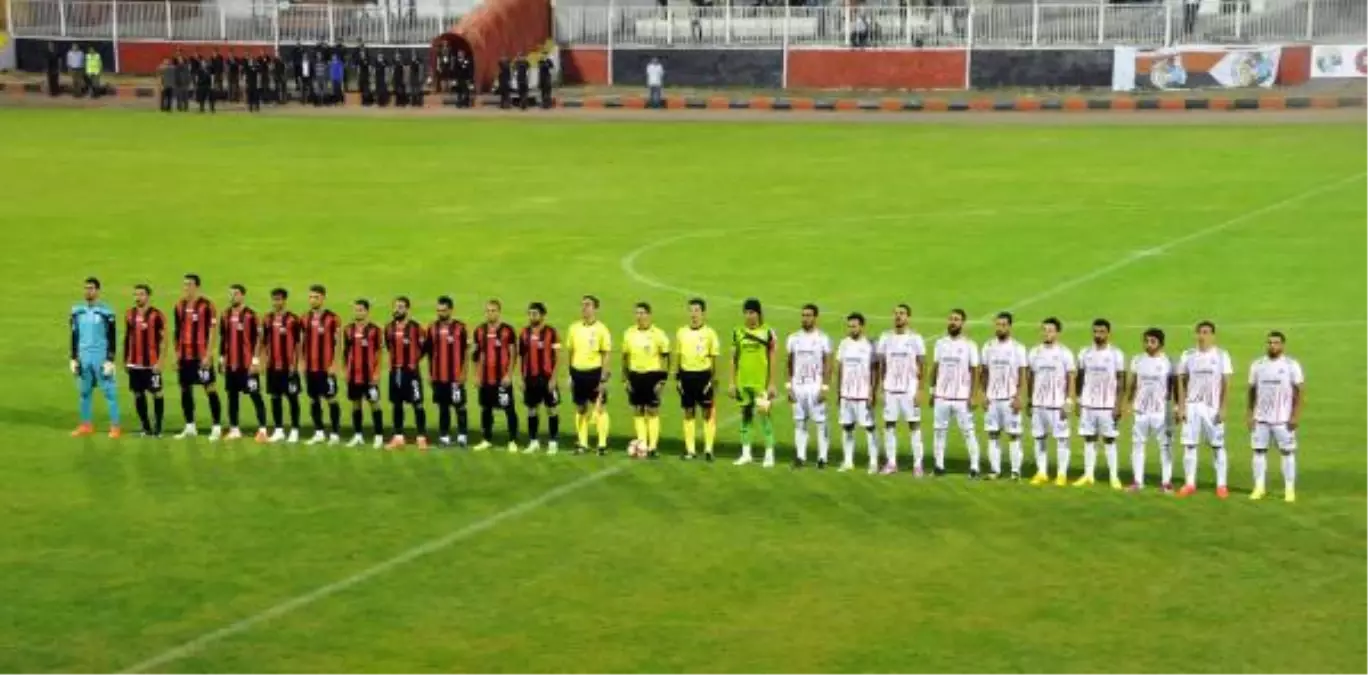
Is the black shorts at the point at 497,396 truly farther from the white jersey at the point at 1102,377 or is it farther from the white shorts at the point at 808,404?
the white jersey at the point at 1102,377

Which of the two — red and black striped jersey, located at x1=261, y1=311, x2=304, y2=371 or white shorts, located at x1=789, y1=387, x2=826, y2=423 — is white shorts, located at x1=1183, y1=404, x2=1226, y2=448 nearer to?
white shorts, located at x1=789, y1=387, x2=826, y2=423

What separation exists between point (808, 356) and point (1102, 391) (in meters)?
3.58

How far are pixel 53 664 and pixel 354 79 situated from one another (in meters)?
62.0

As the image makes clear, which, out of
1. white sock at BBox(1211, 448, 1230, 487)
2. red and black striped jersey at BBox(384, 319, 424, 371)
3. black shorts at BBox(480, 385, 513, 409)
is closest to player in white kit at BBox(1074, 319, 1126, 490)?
white sock at BBox(1211, 448, 1230, 487)

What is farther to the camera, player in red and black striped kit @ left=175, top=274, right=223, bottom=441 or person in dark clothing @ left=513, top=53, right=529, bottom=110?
person in dark clothing @ left=513, top=53, right=529, bottom=110

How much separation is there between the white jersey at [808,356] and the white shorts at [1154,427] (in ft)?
12.7

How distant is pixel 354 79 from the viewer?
79.2 metres

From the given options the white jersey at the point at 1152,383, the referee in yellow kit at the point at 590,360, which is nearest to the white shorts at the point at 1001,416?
the white jersey at the point at 1152,383

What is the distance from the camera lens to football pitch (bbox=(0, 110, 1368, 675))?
1952 cm

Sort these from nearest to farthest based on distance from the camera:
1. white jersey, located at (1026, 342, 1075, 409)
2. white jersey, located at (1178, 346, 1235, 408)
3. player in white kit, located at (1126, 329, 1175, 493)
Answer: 1. white jersey, located at (1178, 346, 1235, 408)
2. player in white kit, located at (1126, 329, 1175, 493)
3. white jersey, located at (1026, 342, 1075, 409)

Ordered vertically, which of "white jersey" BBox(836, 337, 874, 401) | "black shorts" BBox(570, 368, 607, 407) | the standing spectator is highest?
the standing spectator

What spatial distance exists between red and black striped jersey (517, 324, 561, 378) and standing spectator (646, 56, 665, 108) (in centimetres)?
4798

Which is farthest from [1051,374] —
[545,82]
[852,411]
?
[545,82]

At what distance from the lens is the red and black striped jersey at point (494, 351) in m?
26.4
